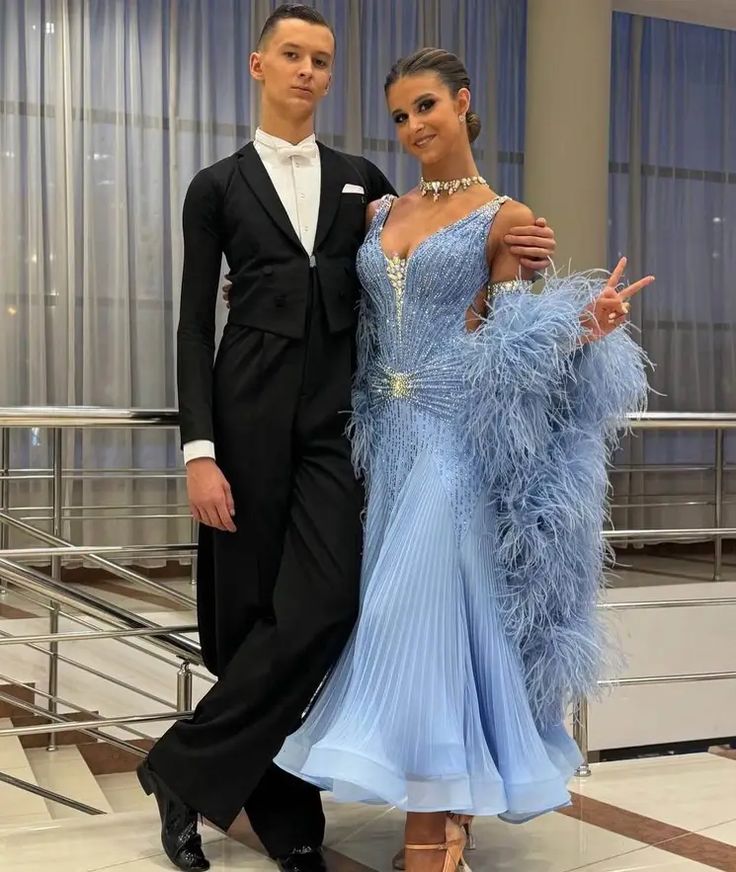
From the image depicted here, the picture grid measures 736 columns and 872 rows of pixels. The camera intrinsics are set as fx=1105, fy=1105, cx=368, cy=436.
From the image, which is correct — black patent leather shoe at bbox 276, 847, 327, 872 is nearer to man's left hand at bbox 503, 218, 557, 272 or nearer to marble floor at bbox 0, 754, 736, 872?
marble floor at bbox 0, 754, 736, 872

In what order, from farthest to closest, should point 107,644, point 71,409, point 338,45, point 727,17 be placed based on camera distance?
point 727,17, point 338,45, point 107,644, point 71,409

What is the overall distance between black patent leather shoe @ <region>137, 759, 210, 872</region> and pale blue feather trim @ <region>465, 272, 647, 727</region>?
72 centimetres

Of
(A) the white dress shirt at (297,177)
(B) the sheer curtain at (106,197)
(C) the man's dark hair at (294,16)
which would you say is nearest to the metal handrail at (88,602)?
(A) the white dress shirt at (297,177)

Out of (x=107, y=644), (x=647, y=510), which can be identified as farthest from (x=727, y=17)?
(x=107, y=644)

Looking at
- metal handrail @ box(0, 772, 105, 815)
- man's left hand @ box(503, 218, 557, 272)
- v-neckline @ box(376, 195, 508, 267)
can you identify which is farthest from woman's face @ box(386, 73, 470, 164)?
metal handrail @ box(0, 772, 105, 815)

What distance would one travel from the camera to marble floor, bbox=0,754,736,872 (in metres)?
2.21

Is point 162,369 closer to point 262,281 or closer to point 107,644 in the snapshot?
point 107,644

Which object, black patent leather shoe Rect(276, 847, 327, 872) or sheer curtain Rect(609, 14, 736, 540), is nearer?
black patent leather shoe Rect(276, 847, 327, 872)

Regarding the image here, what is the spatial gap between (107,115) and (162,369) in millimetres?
1491

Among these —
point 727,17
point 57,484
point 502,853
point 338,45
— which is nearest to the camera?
point 502,853

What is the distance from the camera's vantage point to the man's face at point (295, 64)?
2.10 m

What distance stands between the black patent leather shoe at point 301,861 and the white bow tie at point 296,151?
135 cm

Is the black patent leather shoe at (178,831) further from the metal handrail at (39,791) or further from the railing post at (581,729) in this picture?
the railing post at (581,729)

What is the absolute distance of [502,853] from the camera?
230 centimetres
